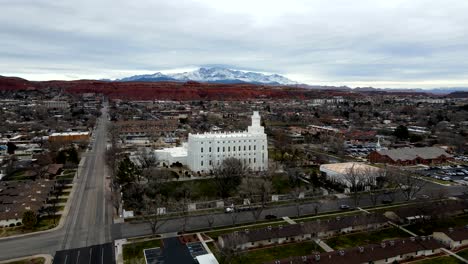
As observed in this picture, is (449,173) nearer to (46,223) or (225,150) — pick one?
(225,150)

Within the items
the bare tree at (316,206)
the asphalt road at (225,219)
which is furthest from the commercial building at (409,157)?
the bare tree at (316,206)

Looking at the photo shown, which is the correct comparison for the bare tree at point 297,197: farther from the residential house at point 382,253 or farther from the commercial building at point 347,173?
the residential house at point 382,253

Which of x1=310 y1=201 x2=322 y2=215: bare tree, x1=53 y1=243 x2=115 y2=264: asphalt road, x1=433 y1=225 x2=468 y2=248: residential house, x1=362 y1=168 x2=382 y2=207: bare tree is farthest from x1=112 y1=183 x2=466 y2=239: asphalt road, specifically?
x1=433 y1=225 x2=468 y2=248: residential house

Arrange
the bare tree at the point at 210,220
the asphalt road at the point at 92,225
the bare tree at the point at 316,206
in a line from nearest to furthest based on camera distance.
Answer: the asphalt road at the point at 92,225, the bare tree at the point at 210,220, the bare tree at the point at 316,206

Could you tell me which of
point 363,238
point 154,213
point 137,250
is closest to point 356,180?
point 363,238

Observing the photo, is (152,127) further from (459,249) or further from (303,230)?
(459,249)

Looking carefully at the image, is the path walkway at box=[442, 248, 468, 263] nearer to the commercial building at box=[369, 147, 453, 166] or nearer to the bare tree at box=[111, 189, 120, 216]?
the bare tree at box=[111, 189, 120, 216]
